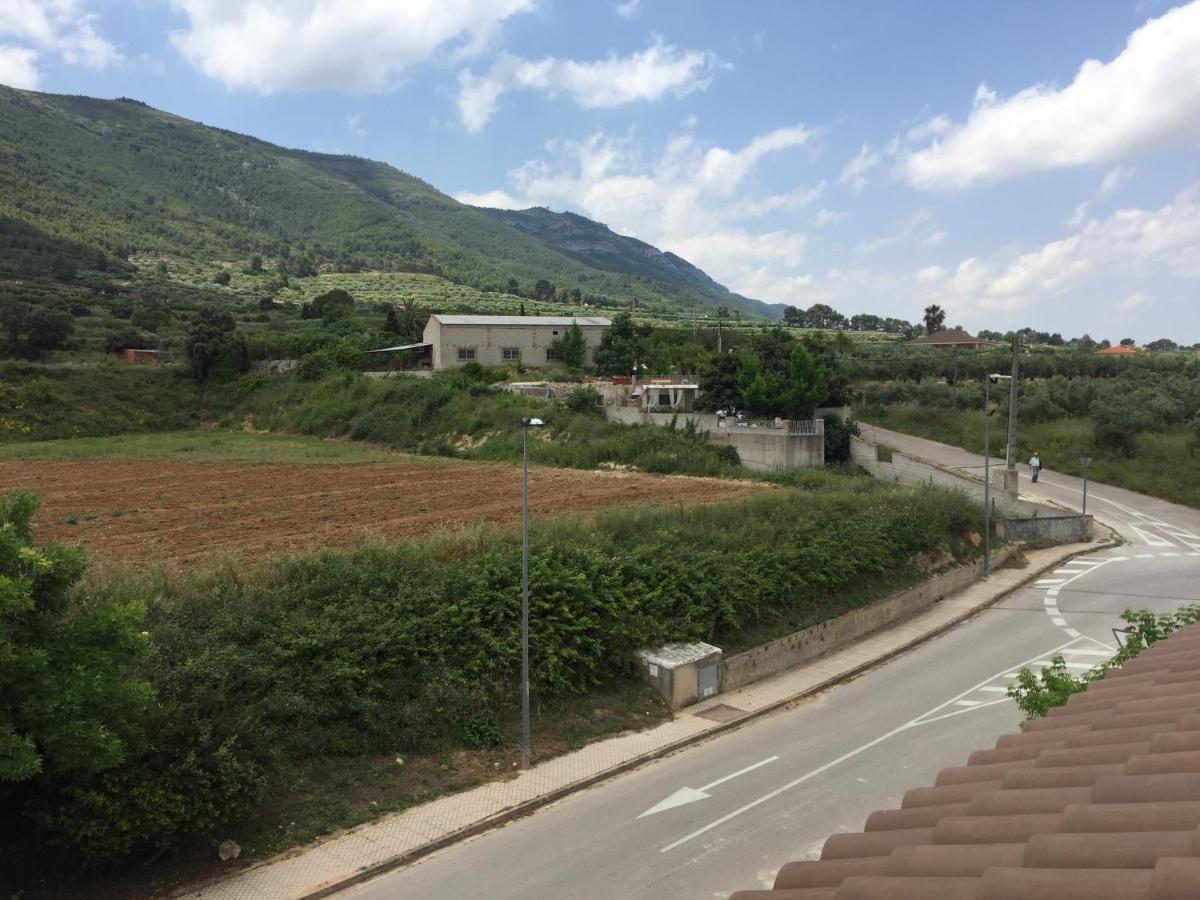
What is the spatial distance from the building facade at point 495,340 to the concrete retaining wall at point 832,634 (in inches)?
1965

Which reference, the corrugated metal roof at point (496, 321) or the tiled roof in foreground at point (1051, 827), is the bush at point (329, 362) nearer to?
the corrugated metal roof at point (496, 321)

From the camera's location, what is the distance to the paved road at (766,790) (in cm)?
1294

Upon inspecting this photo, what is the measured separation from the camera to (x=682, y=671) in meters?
20.5

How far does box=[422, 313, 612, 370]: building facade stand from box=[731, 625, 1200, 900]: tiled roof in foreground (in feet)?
230

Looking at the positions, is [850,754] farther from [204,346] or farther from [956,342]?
[956,342]

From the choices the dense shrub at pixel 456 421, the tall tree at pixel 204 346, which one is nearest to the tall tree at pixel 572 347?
the dense shrub at pixel 456 421

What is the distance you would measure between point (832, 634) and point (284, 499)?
24693 millimetres

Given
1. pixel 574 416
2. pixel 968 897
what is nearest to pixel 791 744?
pixel 968 897

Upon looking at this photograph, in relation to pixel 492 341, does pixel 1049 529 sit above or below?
below

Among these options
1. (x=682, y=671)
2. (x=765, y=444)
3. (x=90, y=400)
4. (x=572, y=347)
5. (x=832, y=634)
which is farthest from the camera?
(x=572, y=347)

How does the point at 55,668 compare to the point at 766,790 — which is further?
the point at 766,790

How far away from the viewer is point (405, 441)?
63500 mm

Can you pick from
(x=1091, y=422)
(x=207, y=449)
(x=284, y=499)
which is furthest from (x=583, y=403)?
(x=1091, y=422)

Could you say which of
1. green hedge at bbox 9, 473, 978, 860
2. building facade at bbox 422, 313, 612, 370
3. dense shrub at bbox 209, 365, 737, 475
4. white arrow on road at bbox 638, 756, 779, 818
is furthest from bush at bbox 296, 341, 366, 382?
white arrow on road at bbox 638, 756, 779, 818
